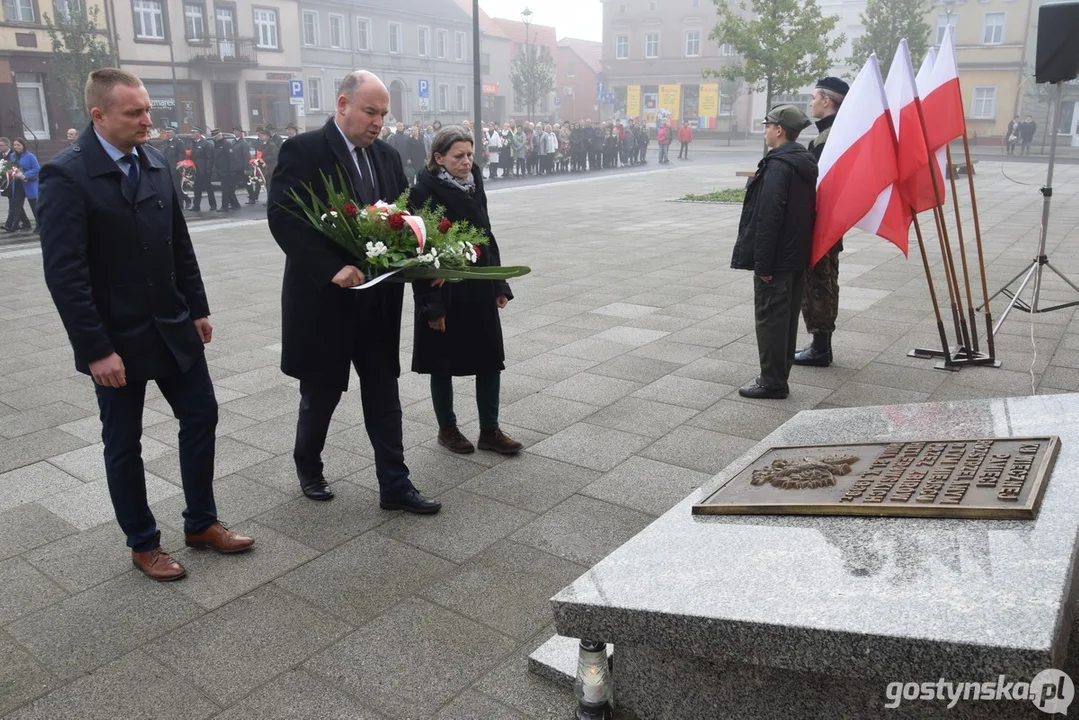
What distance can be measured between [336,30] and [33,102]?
1871 cm

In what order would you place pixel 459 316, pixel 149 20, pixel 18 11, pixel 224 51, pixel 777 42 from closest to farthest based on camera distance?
pixel 459 316
pixel 777 42
pixel 18 11
pixel 149 20
pixel 224 51

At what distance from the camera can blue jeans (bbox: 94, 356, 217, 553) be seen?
347 centimetres

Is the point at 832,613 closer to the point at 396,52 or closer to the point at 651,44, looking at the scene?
the point at 396,52

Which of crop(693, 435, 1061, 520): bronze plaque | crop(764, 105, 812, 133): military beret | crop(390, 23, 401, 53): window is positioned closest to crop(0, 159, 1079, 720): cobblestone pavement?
crop(693, 435, 1061, 520): bronze plaque

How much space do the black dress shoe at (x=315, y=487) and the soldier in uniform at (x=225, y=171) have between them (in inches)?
641

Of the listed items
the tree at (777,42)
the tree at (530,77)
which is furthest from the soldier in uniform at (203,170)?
the tree at (530,77)

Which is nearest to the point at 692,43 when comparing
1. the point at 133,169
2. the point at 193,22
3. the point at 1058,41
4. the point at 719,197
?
the point at 193,22

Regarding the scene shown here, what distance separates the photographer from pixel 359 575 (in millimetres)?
3617

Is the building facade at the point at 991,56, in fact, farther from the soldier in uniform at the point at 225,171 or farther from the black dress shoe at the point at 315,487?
the black dress shoe at the point at 315,487

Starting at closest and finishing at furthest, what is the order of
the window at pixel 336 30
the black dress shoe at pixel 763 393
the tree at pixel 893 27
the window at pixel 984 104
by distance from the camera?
1. the black dress shoe at pixel 763 393
2. the tree at pixel 893 27
3. the window at pixel 984 104
4. the window at pixel 336 30

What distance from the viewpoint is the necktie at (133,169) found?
3379 millimetres

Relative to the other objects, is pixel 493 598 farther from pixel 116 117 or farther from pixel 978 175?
pixel 978 175

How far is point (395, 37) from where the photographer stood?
52375mm

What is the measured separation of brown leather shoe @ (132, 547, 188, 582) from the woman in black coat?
1581 mm
